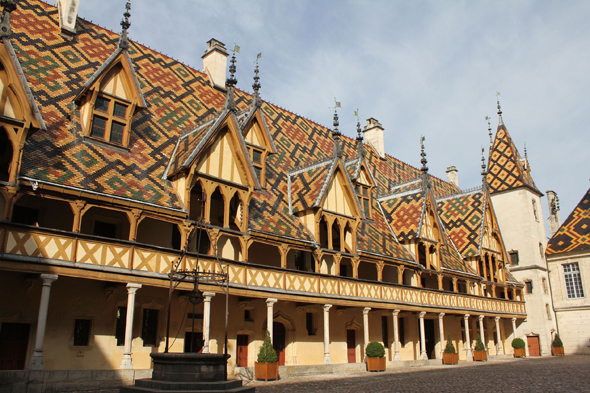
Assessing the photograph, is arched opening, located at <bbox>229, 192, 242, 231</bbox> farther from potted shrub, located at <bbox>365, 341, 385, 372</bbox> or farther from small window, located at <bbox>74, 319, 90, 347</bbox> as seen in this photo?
potted shrub, located at <bbox>365, 341, 385, 372</bbox>

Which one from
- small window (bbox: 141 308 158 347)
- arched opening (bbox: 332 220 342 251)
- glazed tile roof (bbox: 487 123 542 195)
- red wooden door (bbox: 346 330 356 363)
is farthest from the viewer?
glazed tile roof (bbox: 487 123 542 195)

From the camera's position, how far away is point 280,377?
62.3 feet

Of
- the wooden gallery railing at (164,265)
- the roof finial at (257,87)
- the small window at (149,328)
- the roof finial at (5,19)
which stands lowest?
the small window at (149,328)

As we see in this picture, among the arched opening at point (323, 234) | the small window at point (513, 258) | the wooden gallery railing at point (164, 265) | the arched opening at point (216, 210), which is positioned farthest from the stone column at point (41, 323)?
the small window at point (513, 258)

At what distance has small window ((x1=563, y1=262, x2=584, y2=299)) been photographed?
3919 centimetres

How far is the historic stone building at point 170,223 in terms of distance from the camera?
14539mm

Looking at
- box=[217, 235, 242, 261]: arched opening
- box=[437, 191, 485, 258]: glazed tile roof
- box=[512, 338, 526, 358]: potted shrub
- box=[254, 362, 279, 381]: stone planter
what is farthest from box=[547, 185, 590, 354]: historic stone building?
box=[217, 235, 242, 261]: arched opening

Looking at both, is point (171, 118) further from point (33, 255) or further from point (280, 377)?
point (280, 377)

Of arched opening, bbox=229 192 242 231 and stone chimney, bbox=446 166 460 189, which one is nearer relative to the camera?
arched opening, bbox=229 192 242 231

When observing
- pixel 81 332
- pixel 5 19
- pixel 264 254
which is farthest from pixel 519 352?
pixel 5 19

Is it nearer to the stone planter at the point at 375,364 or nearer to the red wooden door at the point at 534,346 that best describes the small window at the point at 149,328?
the stone planter at the point at 375,364

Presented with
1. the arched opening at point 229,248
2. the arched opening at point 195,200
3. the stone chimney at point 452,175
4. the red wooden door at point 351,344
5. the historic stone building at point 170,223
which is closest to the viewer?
the historic stone building at point 170,223

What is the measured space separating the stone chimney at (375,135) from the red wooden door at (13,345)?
29290 mm

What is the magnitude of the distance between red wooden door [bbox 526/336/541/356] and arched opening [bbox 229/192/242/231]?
92.7 feet
